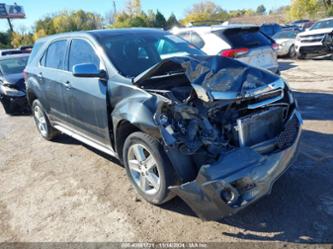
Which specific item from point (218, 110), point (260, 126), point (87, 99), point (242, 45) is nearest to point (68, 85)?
point (87, 99)

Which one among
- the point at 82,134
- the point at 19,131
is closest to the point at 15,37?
the point at 19,131

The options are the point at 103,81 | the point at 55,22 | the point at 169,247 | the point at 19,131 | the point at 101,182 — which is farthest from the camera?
the point at 55,22

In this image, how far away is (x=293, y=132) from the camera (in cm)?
338

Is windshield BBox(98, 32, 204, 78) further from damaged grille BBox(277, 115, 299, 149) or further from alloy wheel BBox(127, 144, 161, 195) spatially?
damaged grille BBox(277, 115, 299, 149)

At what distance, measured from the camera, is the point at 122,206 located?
3811 millimetres

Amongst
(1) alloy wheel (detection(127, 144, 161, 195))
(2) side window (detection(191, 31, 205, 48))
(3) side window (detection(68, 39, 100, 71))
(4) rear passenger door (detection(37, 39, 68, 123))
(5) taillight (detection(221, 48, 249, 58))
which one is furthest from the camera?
(2) side window (detection(191, 31, 205, 48))

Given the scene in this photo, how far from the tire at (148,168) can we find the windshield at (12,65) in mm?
7728

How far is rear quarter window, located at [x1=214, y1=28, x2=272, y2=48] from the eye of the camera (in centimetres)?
705

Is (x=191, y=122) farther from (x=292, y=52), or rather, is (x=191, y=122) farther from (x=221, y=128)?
(x=292, y=52)

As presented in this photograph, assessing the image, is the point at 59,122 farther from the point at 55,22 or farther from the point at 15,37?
the point at 55,22

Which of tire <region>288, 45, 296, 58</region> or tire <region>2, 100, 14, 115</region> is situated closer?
tire <region>2, 100, 14, 115</region>

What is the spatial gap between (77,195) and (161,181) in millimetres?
1392

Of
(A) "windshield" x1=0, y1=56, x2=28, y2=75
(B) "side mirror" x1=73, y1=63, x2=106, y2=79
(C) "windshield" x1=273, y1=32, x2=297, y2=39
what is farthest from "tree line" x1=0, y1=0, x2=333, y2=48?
(B) "side mirror" x1=73, y1=63, x2=106, y2=79

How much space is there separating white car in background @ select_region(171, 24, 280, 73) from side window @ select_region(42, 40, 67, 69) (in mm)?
3214
